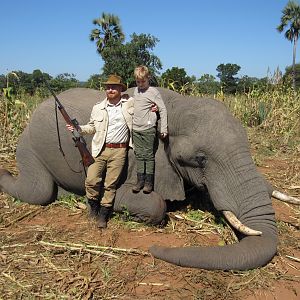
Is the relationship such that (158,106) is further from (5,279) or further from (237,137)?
(5,279)

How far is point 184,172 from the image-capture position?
16.2ft

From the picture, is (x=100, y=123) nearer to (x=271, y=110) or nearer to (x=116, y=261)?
(x=116, y=261)

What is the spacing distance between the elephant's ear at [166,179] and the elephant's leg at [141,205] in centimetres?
13

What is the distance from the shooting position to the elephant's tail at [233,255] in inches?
150

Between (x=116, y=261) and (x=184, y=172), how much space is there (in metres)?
1.37

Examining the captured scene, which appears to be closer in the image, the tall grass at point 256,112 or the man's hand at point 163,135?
the man's hand at point 163,135

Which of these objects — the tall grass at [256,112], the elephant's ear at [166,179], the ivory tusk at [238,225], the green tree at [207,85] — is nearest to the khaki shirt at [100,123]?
the elephant's ear at [166,179]

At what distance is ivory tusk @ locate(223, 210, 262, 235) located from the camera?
3.98 meters

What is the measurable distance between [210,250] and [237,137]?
1263 millimetres

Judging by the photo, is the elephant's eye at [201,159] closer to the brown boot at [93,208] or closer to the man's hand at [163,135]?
the man's hand at [163,135]

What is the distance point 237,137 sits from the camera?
4.43m

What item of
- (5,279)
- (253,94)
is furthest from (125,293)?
(253,94)

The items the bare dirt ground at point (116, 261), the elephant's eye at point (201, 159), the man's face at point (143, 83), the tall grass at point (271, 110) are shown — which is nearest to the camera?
the bare dirt ground at point (116, 261)

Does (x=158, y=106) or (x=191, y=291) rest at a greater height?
(x=158, y=106)
